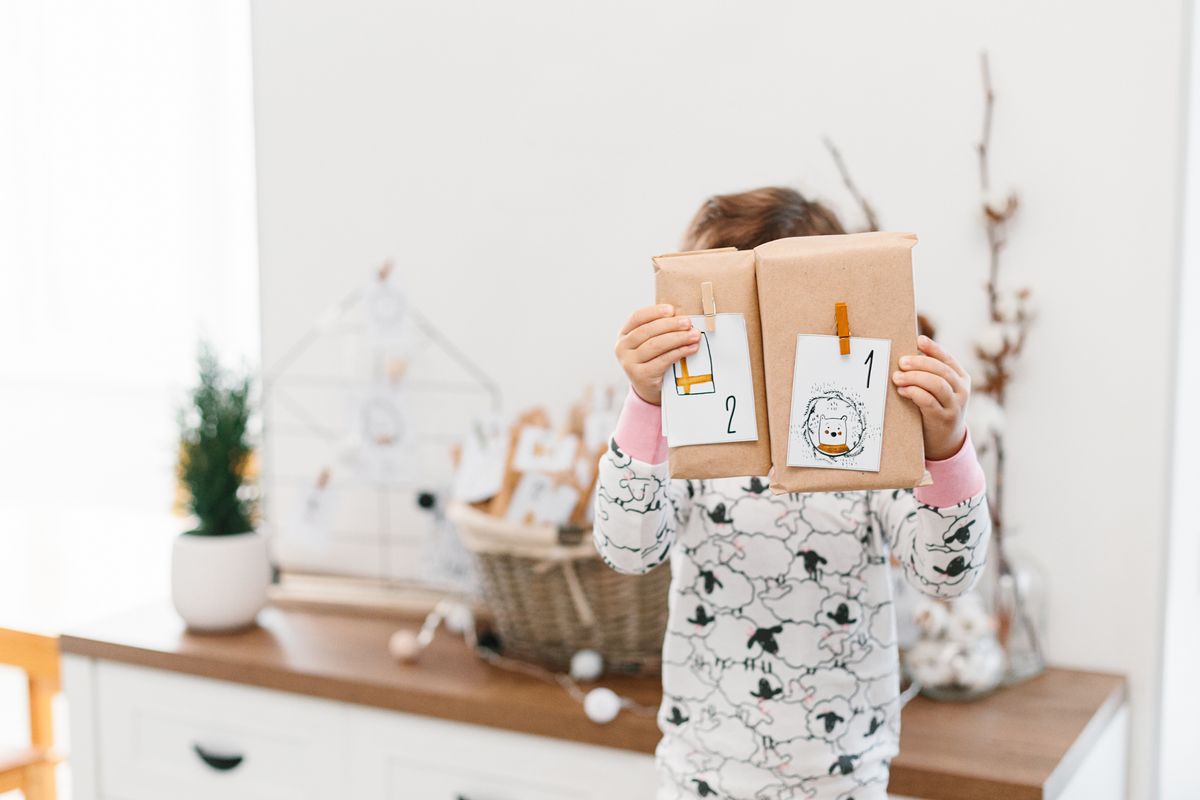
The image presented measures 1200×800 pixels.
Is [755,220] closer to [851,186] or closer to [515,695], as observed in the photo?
[851,186]

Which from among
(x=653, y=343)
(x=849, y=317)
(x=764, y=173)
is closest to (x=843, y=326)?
(x=849, y=317)

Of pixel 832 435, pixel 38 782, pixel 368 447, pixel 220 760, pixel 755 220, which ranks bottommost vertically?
pixel 38 782

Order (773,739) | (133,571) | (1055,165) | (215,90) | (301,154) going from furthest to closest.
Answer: (215,90)
(133,571)
(301,154)
(1055,165)
(773,739)

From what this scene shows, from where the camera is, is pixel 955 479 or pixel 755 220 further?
pixel 755 220

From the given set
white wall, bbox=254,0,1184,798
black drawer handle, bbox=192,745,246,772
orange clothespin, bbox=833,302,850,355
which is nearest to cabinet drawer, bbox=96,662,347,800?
black drawer handle, bbox=192,745,246,772

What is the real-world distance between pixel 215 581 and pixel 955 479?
1.10 m

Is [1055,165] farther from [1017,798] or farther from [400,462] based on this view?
[400,462]

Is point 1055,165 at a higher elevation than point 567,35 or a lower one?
lower

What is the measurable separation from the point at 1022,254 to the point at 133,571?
1487 millimetres

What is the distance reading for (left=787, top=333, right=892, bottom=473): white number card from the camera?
2.78 ft

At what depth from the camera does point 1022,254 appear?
4.77ft

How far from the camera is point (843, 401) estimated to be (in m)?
0.85

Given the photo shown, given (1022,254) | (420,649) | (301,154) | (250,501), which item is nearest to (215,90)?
(301,154)

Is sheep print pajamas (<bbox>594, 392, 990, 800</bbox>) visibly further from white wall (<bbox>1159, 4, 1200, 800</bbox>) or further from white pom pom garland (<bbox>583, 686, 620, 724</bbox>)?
white wall (<bbox>1159, 4, 1200, 800</bbox>)
